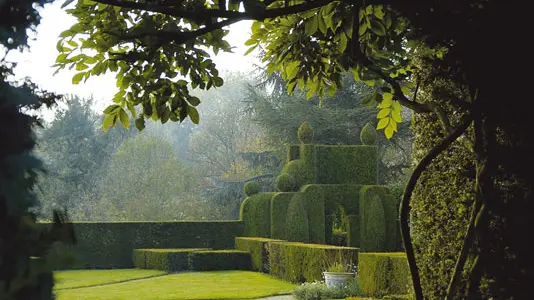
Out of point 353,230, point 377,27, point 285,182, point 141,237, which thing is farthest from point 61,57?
point 141,237

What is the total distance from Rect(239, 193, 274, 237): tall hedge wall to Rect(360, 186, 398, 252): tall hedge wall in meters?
3.00

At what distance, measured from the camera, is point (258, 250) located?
1938 centimetres

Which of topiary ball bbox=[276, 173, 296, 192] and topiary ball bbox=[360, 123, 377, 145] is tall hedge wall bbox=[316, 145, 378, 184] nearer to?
topiary ball bbox=[360, 123, 377, 145]

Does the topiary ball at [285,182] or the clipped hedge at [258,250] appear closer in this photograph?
the clipped hedge at [258,250]

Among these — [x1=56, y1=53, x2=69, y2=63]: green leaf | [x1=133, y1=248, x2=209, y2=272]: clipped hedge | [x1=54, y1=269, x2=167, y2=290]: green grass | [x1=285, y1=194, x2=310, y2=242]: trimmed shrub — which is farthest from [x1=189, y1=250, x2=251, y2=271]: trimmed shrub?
[x1=56, y1=53, x2=69, y2=63]: green leaf

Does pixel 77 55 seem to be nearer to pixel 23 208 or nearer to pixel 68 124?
pixel 23 208

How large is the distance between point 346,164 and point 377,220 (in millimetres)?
2130

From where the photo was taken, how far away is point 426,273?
6.23 meters

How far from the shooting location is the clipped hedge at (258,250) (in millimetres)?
18906

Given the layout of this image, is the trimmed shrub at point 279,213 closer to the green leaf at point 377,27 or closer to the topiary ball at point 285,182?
the topiary ball at point 285,182

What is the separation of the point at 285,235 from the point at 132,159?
15.4 m

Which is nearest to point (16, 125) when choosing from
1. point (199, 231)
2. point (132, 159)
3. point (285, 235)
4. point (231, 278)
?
point (231, 278)

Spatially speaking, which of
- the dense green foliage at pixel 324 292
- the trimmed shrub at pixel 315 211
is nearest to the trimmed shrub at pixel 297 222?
the trimmed shrub at pixel 315 211

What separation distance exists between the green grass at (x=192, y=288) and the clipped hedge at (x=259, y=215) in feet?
8.99
